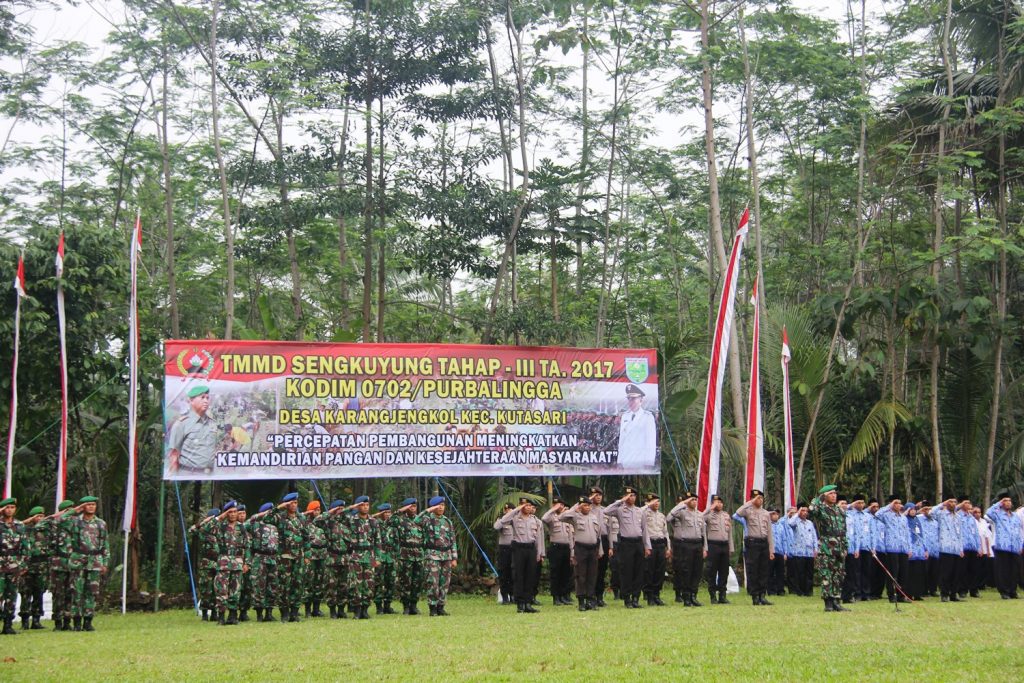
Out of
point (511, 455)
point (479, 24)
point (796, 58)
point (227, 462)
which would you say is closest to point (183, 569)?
point (227, 462)

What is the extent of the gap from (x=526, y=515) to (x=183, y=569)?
21.2 ft

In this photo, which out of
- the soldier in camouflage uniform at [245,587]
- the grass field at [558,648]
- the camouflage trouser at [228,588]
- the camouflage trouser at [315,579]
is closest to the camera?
the grass field at [558,648]

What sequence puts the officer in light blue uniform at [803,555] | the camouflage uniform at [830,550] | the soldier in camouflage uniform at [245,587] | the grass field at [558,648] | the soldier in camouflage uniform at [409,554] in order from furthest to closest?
the officer in light blue uniform at [803,555] < the soldier in camouflage uniform at [409,554] < the camouflage uniform at [830,550] < the soldier in camouflage uniform at [245,587] < the grass field at [558,648]

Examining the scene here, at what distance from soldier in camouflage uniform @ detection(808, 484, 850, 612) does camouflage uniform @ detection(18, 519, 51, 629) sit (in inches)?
322

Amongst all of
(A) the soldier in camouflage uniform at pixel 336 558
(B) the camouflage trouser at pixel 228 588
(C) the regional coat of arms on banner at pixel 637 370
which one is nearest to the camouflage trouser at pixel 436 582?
(A) the soldier in camouflage uniform at pixel 336 558

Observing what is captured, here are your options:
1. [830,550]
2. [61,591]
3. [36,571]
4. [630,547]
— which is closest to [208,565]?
[61,591]

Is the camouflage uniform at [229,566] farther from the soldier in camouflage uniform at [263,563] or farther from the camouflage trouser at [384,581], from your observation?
the camouflage trouser at [384,581]

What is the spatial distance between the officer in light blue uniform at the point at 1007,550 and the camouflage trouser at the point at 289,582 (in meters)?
8.82

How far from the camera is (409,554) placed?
1305 cm

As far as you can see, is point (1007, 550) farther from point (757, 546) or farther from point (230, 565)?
point (230, 565)

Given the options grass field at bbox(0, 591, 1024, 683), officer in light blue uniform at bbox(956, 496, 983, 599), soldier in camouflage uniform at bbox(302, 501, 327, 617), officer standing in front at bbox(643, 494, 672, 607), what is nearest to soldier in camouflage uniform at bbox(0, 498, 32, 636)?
grass field at bbox(0, 591, 1024, 683)

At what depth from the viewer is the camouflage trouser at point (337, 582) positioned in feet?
42.2

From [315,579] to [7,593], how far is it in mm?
3185

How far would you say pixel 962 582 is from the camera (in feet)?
49.3
